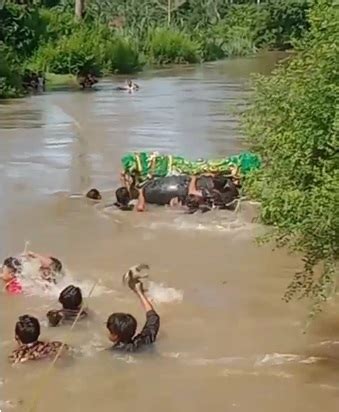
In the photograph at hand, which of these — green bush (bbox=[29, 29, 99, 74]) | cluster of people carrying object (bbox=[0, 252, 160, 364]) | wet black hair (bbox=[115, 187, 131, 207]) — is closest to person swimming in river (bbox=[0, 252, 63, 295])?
cluster of people carrying object (bbox=[0, 252, 160, 364])

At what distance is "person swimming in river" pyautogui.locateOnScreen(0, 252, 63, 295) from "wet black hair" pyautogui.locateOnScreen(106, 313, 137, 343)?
5.34ft

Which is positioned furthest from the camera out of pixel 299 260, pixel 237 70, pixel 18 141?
pixel 237 70

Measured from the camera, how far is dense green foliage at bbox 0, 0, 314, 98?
3419 centimetres

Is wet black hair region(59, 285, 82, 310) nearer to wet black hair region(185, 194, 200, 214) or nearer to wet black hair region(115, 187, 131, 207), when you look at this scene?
wet black hair region(185, 194, 200, 214)

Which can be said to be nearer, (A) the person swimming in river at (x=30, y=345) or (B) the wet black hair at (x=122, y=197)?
(A) the person swimming in river at (x=30, y=345)

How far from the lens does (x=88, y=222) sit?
11.5 metres

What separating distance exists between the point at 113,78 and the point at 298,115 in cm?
2942

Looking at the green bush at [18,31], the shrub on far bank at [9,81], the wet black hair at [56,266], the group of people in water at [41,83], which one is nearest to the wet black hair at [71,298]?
the wet black hair at [56,266]

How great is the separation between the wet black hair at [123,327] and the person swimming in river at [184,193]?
4455mm

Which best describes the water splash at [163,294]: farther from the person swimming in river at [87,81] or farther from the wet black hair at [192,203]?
the person swimming in river at [87,81]

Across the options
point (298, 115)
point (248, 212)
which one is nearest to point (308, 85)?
point (298, 115)

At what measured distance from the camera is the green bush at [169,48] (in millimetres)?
42031

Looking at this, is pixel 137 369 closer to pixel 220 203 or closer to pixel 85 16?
pixel 220 203

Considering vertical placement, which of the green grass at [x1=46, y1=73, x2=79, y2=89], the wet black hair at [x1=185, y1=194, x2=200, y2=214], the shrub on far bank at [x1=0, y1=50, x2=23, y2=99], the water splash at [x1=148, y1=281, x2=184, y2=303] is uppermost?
the water splash at [x1=148, y1=281, x2=184, y2=303]
